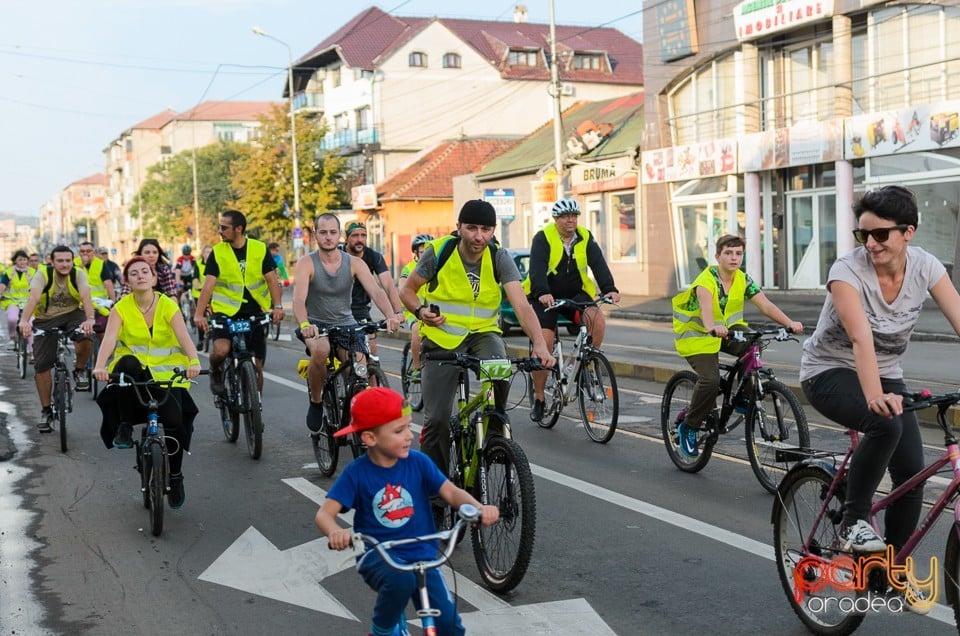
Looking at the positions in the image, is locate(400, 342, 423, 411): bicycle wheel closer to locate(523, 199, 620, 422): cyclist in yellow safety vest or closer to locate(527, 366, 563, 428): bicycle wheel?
locate(527, 366, 563, 428): bicycle wheel

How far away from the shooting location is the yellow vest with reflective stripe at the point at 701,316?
7.86m

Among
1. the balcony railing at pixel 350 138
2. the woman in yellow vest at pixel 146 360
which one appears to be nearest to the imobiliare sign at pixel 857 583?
the woman in yellow vest at pixel 146 360

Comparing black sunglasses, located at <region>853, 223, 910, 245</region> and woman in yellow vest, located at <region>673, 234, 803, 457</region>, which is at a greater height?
black sunglasses, located at <region>853, 223, 910, 245</region>

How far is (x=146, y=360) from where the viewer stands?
7.40 m

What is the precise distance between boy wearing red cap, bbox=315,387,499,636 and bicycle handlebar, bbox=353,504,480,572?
66 mm

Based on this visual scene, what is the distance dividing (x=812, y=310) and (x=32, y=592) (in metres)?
20.9

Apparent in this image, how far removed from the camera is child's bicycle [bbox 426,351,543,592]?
5.40 m

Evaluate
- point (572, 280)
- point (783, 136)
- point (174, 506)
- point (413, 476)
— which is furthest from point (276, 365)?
point (783, 136)

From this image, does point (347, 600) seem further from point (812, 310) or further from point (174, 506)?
point (812, 310)

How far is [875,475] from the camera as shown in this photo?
4.55m

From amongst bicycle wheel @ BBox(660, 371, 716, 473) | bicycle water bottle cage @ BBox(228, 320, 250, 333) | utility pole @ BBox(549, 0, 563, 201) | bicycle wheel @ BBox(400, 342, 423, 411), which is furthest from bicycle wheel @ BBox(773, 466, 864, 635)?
utility pole @ BBox(549, 0, 563, 201)

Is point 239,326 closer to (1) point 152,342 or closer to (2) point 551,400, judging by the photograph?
(1) point 152,342

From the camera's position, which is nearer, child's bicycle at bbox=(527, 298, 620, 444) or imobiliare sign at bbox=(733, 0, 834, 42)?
child's bicycle at bbox=(527, 298, 620, 444)

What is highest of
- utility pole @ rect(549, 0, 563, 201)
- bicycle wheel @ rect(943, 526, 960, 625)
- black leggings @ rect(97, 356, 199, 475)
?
utility pole @ rect(549, 0, 563, 201)
